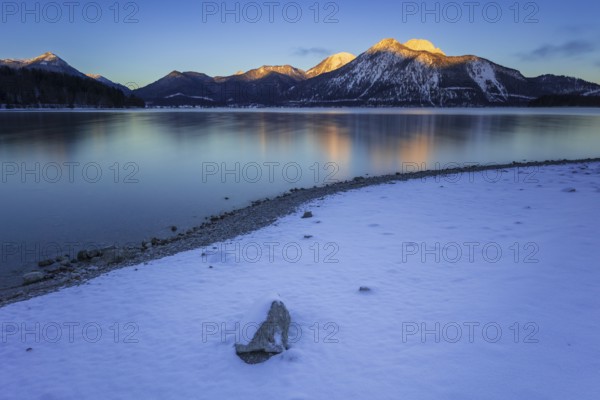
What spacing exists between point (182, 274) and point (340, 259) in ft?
14.3

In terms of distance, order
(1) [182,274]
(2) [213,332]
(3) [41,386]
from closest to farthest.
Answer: (3) [41,386] < (2) [213,332] < (1) [182,274]

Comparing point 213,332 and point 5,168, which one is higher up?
point 5,168

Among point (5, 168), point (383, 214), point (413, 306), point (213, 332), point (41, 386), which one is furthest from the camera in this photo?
point (5, 168)

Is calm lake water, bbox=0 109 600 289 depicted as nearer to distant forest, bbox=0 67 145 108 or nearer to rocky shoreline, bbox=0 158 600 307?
rocky shoreline, bbox=0 158 600 307

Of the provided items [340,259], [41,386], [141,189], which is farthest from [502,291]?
[141,189]

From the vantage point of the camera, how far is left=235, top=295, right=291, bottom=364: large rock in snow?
6.77m

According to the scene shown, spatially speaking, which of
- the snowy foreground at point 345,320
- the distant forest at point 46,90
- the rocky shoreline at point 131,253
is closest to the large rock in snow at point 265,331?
the snowy foreground at point 345,320

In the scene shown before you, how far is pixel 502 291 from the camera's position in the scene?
8.61 meters

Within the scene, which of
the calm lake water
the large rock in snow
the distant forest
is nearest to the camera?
the large rock in snow

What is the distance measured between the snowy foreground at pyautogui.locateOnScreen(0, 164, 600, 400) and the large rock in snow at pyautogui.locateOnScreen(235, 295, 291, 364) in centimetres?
14

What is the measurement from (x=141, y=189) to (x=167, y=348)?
18.4m

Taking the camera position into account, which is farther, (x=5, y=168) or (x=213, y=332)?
(x=5, y=168)

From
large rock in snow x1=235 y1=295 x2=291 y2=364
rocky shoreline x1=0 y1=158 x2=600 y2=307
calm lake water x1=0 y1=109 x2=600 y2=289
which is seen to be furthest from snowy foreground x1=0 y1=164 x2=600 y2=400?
calm lake water x1=0 y1=109 x2=600 y2=289

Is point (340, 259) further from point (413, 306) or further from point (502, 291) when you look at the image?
point (502, 291)
